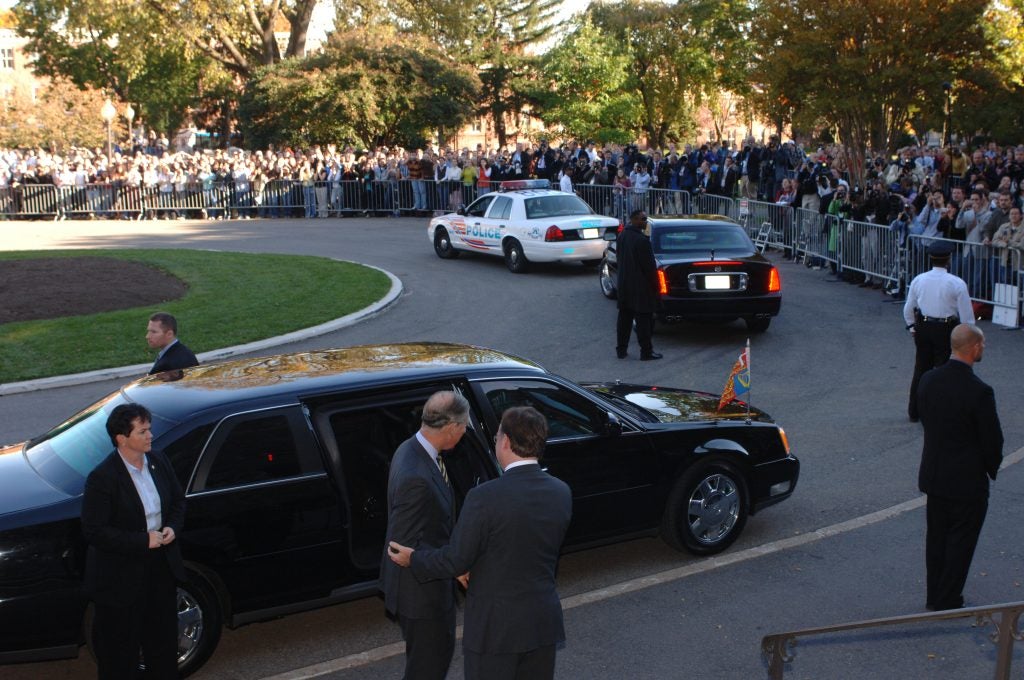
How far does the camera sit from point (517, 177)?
103 ft

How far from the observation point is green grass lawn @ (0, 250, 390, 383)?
1418 centimetres

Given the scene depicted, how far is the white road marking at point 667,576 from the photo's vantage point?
6000 millimetres

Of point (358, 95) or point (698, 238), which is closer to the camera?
point (698, 238)

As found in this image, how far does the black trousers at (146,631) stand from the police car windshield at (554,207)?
1668cm

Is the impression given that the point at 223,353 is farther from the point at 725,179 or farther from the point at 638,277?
the point at 725,179

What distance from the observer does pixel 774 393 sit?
39.9ft

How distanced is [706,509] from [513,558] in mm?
3584

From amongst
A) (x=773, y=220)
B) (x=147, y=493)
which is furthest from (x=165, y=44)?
(x=147, y=493)

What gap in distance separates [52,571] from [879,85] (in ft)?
77.7

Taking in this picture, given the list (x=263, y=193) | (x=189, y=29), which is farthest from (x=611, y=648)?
(x=189, y=29)

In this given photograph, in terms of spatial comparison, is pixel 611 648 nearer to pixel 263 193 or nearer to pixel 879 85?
pixel 879 85

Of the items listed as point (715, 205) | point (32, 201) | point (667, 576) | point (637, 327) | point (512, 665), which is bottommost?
point (667, 576)

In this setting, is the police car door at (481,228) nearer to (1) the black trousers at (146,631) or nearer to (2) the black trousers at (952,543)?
(2) the black trousers at (952,543)

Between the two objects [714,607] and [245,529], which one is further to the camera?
[714,607]
